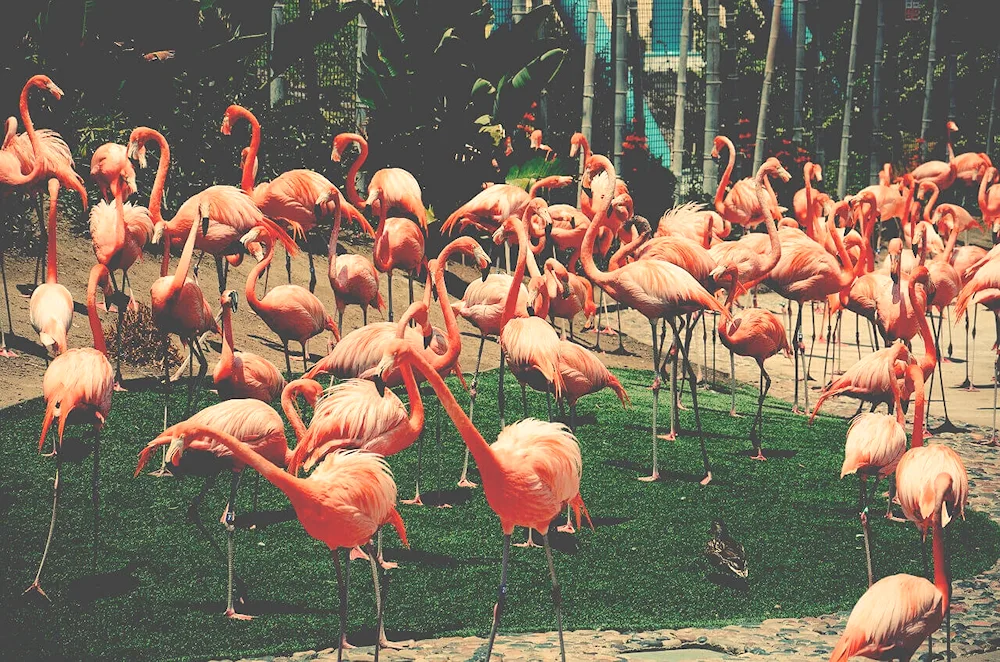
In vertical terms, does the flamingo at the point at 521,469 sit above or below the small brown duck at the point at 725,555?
above

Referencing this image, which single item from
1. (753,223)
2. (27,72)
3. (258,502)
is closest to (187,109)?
(27,72)

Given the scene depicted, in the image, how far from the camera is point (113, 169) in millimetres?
7414

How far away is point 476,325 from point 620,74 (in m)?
6.22

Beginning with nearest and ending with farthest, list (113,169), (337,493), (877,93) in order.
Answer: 1. (337,493)
2. (113,169)
3. (877,93)

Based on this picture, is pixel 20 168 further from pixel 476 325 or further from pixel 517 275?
pixel 517 275

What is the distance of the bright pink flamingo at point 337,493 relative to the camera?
394 cm

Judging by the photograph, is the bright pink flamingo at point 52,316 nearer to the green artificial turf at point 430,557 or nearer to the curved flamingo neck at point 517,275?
the green artificial turf at point 430,557

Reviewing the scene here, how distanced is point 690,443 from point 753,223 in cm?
383

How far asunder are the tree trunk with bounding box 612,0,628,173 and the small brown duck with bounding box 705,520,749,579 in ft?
25.7

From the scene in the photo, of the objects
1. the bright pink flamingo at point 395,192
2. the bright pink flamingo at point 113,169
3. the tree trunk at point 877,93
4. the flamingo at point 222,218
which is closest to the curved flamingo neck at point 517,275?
the flamingo at point 222,218

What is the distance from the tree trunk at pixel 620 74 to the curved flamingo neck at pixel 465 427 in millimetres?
8809

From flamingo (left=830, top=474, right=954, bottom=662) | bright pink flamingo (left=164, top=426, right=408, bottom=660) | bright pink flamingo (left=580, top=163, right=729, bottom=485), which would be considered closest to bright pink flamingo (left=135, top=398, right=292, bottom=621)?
bright pink flamingo (left=164, top=426, right=408, bottom=660)

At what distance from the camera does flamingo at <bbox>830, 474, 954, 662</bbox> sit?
383 centimetres

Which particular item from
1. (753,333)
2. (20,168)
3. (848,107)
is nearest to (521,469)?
(753,333)
